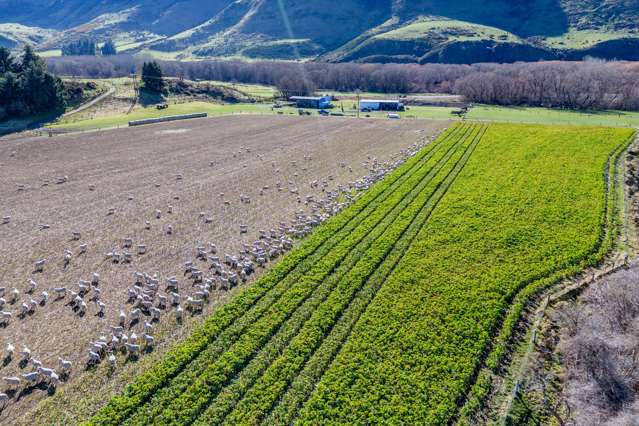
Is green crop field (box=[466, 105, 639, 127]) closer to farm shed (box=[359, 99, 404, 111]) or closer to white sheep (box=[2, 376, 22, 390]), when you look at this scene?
farm shed (box=[359, 99, 404, 111])

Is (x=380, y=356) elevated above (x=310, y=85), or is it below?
below

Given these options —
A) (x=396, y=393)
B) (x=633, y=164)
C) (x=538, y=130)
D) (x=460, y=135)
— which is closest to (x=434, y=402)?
(x=396, y=393)

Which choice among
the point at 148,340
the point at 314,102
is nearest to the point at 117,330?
the point at 148,340

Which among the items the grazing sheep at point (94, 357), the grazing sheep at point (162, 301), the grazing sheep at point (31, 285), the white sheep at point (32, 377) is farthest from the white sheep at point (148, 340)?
the grazing sheep at point (31, 285)

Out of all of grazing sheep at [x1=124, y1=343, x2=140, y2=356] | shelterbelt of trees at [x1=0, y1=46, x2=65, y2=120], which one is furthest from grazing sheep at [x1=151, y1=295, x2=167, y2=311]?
shelterbelt of trees at [x1=0, y1=46, x2=65, y2=120]

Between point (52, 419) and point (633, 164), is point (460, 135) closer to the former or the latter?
point (633, 164)

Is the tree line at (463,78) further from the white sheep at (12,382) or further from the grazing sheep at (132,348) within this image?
the white sheep at (12,382)
